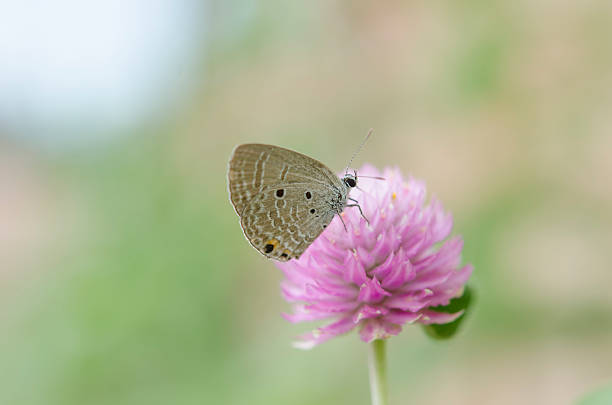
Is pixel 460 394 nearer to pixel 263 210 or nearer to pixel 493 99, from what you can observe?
pixel 493 99

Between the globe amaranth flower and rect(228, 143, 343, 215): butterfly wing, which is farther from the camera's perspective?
rect(228, 143, 343, 215): butterfly wing

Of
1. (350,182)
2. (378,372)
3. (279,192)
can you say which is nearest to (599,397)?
(378,372)

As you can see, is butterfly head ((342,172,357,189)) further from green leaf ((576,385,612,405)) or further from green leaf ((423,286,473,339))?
green leaf ((576,385,612,405))

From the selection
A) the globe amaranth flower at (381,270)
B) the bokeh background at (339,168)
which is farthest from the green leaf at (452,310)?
the bokeh background at (339,168)

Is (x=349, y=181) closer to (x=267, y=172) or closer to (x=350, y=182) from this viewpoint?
(x=350, y=182)

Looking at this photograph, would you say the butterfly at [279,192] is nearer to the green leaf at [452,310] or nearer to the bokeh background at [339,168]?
the green leaf at [452,310]

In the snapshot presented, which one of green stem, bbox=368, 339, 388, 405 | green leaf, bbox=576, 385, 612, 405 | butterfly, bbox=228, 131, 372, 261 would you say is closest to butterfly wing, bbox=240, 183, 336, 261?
butterfly, bbox=228, 131, 372, 261
